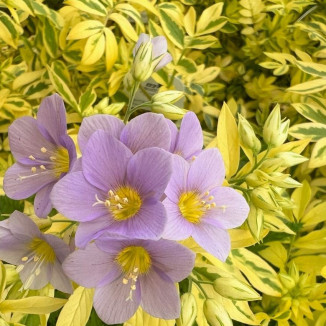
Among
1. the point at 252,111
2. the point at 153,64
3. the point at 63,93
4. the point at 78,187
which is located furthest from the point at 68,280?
the point at 252,111

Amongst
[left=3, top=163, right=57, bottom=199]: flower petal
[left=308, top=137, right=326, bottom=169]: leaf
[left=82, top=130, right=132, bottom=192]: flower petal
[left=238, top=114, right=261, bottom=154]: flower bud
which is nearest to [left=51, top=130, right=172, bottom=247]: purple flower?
[left=82, top=130, right=132, bottom=192]: flower petal

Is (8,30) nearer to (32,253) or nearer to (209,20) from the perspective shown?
(209,20)

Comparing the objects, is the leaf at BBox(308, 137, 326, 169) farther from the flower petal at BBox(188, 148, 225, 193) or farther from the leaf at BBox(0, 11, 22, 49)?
the leaf at BBox(0, 11, 22, 49)

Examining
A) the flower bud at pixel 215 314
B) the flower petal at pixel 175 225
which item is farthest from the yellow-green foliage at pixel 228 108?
the flower petal at pixel 175 225

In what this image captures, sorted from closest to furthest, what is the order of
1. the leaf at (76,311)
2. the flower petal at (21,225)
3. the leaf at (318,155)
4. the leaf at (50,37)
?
the flower petal at (21,225), the leaf at (76,311), the leaf at (318,155), the leaf at (50,37)

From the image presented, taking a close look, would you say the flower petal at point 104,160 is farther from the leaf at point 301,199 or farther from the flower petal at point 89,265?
the leaf at point 301,199
